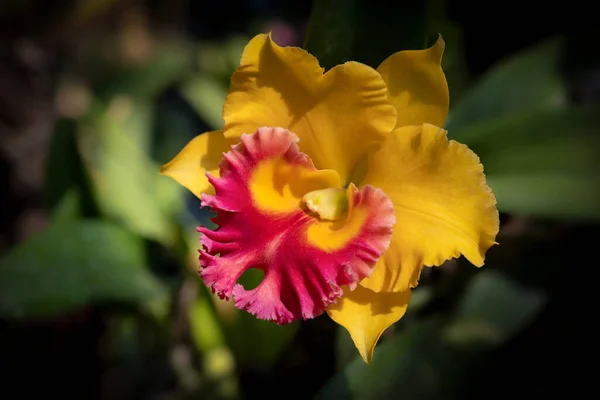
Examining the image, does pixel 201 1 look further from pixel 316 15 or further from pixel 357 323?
pixel 357 323

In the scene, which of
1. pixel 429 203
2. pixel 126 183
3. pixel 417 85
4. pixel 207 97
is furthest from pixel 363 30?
pixel 207 97

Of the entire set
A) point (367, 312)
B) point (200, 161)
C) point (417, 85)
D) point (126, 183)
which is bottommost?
point (126, 183)

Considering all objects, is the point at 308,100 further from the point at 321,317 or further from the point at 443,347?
the point at 443,347

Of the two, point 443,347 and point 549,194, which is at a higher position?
point 549,194

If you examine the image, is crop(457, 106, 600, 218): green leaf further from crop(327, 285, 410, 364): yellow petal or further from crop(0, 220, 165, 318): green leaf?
crop(0, 220, 165, 318): green leaf

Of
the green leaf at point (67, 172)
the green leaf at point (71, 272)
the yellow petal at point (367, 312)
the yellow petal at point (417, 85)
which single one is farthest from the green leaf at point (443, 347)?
the green leaf at point (67, 172)

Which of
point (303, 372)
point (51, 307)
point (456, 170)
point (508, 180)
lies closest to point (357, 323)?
point (456, 170)
